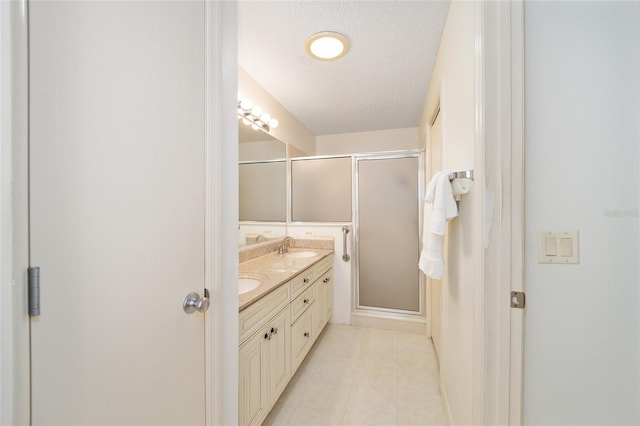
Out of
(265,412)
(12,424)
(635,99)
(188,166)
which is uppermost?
(635,99)

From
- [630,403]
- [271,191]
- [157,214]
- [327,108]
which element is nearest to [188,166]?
[157,214]

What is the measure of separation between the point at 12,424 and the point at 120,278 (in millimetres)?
268

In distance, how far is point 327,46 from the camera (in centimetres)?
170

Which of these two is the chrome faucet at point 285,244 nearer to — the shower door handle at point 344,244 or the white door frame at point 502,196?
the shower door handle at point 344,244

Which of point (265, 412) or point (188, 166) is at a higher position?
point (188, 166)

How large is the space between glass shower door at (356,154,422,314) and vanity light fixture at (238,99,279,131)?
3.57 feet

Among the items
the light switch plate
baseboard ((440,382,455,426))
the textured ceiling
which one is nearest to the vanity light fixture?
the textured ceiling

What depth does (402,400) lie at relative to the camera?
167cm

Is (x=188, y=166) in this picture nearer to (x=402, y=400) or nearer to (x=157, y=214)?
(x=157, y=214)

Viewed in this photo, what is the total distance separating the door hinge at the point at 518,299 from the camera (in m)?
0.84

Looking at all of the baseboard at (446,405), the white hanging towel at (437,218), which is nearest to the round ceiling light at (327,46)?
the white hanging towel at (437,218)

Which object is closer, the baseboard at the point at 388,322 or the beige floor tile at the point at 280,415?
the beige floor tile at the point at 280,415

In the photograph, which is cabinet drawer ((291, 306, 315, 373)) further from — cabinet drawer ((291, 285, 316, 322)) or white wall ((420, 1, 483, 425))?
white wall ((420, 1, 483, 425))

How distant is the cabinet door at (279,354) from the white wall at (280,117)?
5.71 feet
